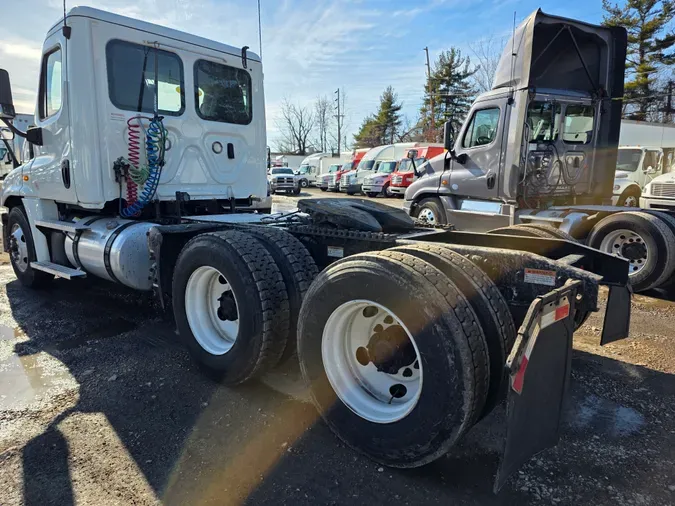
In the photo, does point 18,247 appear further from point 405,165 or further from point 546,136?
point 405,165

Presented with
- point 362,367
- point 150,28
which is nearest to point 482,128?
point 150,28

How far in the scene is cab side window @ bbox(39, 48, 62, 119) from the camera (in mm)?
5164

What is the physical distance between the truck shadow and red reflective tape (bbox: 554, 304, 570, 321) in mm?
951

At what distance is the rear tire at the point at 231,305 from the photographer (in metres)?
3.32

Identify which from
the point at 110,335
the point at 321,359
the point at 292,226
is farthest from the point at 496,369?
the point at 110,335

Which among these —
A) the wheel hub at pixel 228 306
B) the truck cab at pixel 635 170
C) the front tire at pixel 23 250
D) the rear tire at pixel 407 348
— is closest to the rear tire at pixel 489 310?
the rear tire at pixel 407 348

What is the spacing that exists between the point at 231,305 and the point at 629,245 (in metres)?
5.49

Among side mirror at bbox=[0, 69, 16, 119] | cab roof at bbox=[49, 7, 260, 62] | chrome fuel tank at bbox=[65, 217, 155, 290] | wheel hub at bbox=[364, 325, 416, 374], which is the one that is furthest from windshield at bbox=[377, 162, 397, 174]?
wheel hub at bbox=[364, 325, 416, 374]

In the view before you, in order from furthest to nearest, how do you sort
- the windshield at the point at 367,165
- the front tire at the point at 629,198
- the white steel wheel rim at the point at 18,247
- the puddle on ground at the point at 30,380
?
the windshield at the point at 367,165, the front tire at the point at 629,198, the white steel wheel rim at the point at 18,247, the puddle on ground at the point at 30,380

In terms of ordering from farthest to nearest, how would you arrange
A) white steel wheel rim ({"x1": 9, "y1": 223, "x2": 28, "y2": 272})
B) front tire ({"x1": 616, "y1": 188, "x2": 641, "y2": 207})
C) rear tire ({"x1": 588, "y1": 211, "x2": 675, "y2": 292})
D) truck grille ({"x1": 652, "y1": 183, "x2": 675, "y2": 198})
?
1. front tire ({"x1": 616, "y1": 188, "x2": 641, "y2": 207})
2. truck grille ({"x1": 652, "y1": 183, "x2": 675, "y2": 198})
3. white steel wheel rim ({"x1": 9, "y1": 223, "x2": 28, "y2": 272})
4. rear tire ({"x1": 588, "y1": 211, "x2": 675, "y2": 292})

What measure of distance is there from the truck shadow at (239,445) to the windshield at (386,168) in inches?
971

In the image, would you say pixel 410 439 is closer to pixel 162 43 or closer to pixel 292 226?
pixel 292 226

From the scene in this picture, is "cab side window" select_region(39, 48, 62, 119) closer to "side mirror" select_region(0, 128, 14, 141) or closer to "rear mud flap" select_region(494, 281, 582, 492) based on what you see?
"side mirror" select_region(0, 128, 14, 141)

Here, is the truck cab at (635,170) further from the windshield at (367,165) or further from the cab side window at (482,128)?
the windshield at (367,165)
